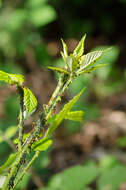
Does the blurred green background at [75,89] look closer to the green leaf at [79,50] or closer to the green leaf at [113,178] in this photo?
the green leaf at [113,178]

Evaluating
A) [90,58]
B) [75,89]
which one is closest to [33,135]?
[90,58]

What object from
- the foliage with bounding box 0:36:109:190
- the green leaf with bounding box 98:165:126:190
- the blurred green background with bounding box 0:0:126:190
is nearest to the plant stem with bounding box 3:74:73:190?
the foliage with bounding box 0:36:109:190

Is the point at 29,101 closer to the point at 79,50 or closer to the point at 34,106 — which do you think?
the point at 34,106

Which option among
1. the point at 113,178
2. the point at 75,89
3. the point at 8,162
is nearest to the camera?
the point at 8,162

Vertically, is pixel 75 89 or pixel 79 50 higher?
pixel 79 50

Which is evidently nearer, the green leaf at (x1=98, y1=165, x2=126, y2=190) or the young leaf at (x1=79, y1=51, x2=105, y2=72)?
the young leaf at (x1=79, y1=51, x2=105, y2=72)

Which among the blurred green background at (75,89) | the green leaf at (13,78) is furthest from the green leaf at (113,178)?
the green leaf at (13,78)

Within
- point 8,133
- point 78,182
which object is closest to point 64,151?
point 78,182

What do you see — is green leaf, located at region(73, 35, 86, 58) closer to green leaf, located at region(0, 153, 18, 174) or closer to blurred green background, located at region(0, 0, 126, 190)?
green leaf, located at region(0, 153, 18, 174)
